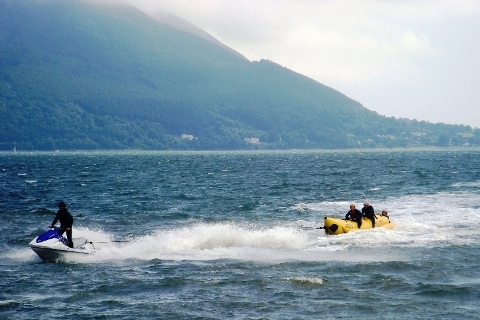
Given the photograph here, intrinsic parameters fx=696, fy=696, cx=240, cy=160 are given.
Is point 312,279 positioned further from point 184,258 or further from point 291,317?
point 184,258

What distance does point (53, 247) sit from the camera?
23.7 metres

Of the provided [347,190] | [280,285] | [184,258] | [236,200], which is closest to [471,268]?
[280,285]

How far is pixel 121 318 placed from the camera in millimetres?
17281

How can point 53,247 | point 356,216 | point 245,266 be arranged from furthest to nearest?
point 356,216, point 53,247, point 245,266

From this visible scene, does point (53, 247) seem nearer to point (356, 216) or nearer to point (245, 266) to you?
point (245, 266)

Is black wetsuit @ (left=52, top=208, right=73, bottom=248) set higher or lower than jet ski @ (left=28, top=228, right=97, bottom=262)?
higher

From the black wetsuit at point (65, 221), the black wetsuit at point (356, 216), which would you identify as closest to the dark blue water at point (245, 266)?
the black wetsuit at point (356, 216)

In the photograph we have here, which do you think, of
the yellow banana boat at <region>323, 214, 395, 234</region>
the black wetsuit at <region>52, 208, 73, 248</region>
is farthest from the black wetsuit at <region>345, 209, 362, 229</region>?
the black wetsuit at <region>52, 208, 73, 248</region>

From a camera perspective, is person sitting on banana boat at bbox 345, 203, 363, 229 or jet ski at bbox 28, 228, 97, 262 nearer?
jet ski at bbox 28, 228, 97, 262

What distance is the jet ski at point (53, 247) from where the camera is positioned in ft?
77.8

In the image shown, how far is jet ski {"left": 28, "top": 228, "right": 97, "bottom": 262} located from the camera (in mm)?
23703

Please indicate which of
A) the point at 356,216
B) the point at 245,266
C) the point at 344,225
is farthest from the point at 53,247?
the point at 356,216

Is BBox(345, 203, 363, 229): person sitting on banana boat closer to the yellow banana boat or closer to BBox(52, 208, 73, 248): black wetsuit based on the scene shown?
the yellow banana boat

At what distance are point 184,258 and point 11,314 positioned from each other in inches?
310
